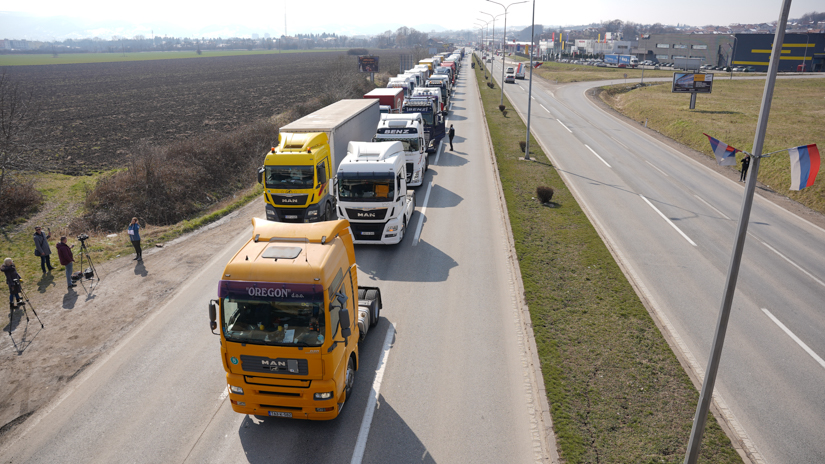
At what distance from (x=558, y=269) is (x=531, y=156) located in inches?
677

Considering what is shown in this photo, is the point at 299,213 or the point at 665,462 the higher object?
the point at 299,213

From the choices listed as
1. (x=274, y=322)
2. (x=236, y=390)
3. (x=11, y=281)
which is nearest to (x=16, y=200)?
(x=11, y=281)

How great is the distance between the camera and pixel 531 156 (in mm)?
31562

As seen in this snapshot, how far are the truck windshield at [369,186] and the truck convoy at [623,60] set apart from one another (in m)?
116

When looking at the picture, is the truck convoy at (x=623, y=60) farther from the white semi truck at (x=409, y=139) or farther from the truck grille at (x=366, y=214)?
the truck grille at (x=366, y=214)

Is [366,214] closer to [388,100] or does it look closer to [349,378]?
[349,378]

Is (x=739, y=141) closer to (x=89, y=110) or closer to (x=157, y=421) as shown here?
(x=157, y=421)

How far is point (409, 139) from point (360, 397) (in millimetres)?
16898

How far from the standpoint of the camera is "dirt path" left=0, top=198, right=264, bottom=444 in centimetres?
1027

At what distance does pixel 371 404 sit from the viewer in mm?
9727

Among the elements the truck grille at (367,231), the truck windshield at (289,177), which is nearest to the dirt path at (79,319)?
the truck windshield at (289,177)

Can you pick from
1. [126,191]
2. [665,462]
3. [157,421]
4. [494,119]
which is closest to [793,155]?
[665,462]

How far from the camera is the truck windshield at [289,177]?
18.0 m

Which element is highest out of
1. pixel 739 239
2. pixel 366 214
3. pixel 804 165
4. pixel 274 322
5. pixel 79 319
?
pixel 804 165
